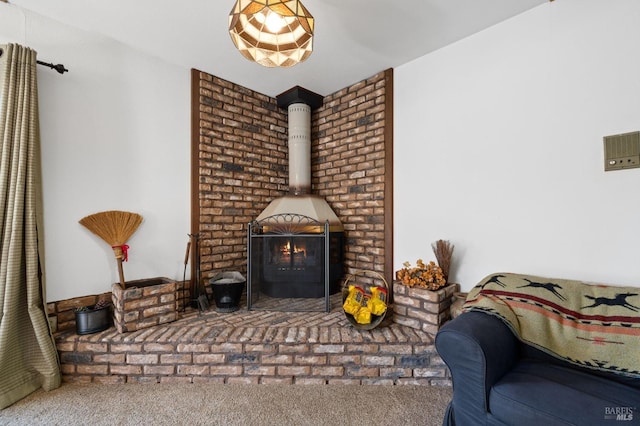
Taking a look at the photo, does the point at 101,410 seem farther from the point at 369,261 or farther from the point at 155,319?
the point at 369,261

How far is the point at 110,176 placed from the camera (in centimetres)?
199

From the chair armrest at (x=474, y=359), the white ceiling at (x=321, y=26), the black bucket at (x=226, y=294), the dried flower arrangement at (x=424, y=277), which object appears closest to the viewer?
the chair armrest at (x=474, y=359)

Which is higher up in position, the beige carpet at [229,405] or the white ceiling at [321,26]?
the white ceiling at [321,26]

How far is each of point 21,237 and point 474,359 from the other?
8.33 ft

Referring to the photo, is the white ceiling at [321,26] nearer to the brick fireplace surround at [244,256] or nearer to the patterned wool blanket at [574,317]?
the brick fireplace surround at [244,256]

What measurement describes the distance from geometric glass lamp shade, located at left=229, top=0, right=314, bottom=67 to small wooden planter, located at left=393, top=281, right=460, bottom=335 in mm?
1661

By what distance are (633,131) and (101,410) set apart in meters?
3.27

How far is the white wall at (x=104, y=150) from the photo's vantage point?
5.83 feet

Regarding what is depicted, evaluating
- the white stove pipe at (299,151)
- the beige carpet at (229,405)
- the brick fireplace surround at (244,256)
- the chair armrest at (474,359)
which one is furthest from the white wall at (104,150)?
the chair armrest at (474,359)

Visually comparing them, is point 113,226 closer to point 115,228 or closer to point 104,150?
point 115,228

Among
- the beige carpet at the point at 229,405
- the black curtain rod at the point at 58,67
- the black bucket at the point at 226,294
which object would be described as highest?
the black curtain rod at the point at 58,67

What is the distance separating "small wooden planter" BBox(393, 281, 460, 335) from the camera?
1.78 metres

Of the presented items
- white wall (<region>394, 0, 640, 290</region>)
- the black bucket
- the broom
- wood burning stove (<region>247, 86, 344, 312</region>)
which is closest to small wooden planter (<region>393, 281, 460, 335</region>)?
white wall (<region>394, 0, 640, 290</region>)

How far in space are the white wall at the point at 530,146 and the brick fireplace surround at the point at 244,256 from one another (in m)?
0.36
